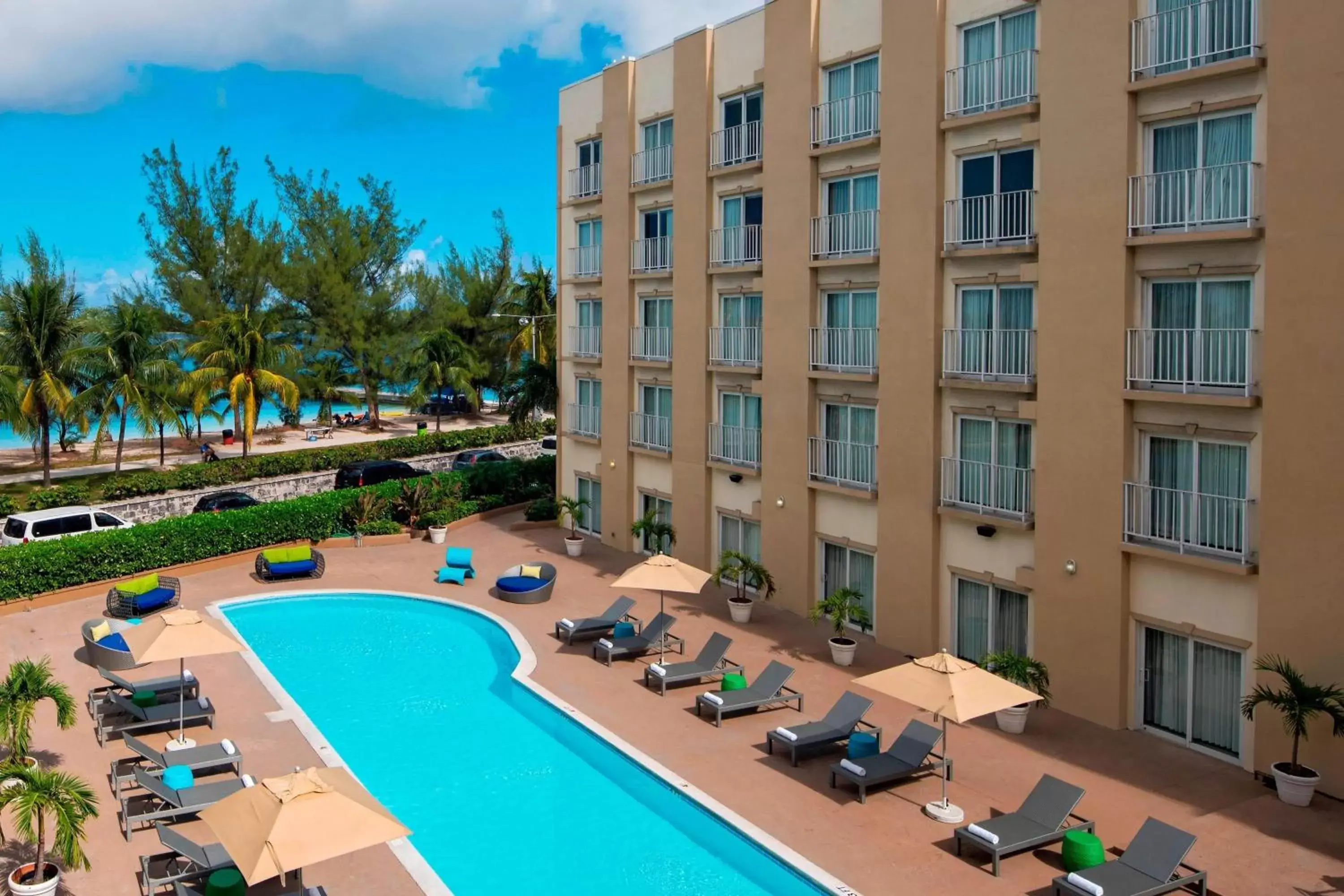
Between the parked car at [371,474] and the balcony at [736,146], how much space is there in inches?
674

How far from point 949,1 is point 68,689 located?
2185 cm

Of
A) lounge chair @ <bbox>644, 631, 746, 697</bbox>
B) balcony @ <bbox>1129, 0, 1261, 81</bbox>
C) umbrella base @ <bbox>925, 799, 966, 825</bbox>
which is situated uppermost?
Result: balcony @ <bbox>1129, 0, 1261, 81</bbox>

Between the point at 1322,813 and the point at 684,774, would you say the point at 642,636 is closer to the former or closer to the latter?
the point at 684,774

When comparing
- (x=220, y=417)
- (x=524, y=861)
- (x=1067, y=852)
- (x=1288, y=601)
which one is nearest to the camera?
(x=1067, y=852)

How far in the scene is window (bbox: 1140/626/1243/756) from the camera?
17578mm

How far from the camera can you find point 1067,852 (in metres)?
14.0

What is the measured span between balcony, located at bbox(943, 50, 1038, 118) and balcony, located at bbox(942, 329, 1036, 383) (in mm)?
4205

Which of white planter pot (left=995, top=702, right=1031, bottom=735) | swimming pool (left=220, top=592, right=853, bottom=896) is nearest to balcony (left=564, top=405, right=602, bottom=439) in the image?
swimming pool (left=220, top=592, right=853, bottom=896)

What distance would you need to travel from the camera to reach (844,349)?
24922mm

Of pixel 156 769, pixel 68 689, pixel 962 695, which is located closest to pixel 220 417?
pixel 68 689

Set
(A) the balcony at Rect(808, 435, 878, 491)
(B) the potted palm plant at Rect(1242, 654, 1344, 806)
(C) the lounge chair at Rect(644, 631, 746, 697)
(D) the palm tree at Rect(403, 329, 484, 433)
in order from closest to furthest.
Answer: (B) the potted palm plant at Rect(1242, 654, 1344, 806) < (C) the lounge chair at Rect(644, 631, 746, 697) < (A) the balcony at Rect(808, 435, 878, 491) < (D) the palm tree at Rect(403, 329, 484, 433)

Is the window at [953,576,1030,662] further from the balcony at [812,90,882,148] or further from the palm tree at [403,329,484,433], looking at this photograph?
the palm tree at [403,329,484,433]

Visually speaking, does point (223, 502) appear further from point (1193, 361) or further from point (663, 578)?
point (1193, 361)

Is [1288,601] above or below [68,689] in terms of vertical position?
above
